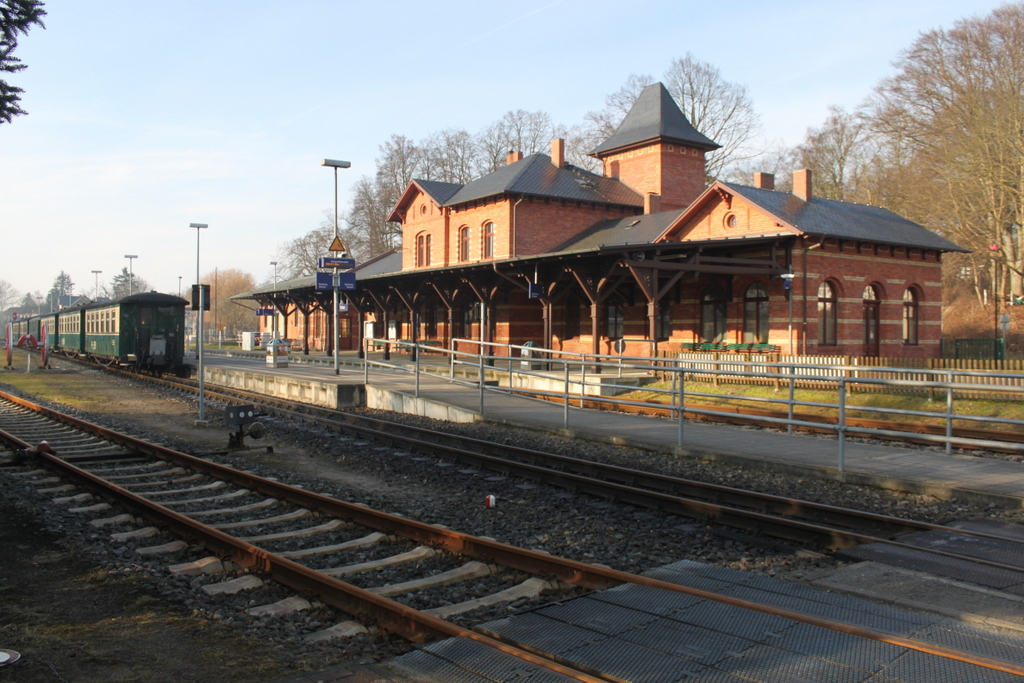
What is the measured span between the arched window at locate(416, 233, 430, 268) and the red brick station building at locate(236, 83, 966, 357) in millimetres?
105

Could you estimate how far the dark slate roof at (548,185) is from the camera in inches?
1298

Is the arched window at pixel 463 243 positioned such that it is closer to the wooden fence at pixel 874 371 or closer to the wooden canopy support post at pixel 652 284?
the wooden canopy support post at pixel 652 284

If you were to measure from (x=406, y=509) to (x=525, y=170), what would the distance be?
28515 millimetres

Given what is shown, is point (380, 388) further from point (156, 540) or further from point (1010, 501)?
point (1010, 501)

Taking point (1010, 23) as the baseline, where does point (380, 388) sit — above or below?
below

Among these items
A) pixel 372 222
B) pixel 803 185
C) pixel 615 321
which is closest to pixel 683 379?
pixel 615 321

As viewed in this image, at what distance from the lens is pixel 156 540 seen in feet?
20.5

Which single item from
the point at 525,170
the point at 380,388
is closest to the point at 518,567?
the point at 380,388

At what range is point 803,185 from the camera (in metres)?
28.1

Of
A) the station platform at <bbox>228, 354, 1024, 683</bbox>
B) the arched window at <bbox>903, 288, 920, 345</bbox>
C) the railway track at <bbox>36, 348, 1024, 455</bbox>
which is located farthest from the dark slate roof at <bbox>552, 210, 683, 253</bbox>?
the station platform at <bbox>228, 354, 1024, 683</bbox>

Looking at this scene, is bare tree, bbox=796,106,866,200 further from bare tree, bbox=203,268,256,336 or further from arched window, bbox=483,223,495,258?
bare tree, bbox=203,268,256,336

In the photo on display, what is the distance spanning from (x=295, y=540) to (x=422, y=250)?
33.7 m

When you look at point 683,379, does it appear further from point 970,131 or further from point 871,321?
Answer: point 970,131

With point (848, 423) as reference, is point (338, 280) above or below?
above
